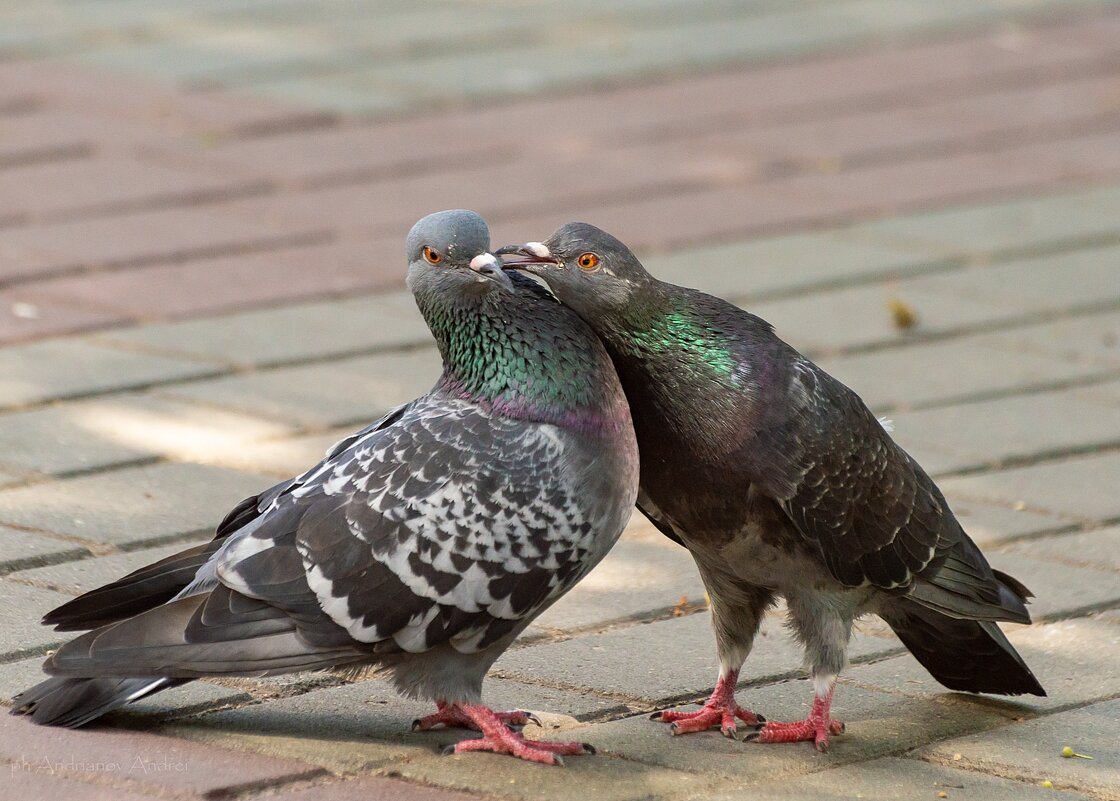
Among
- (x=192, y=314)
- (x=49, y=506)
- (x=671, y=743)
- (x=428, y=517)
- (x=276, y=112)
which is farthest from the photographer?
(x=276, y=112)

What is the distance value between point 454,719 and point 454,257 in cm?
94

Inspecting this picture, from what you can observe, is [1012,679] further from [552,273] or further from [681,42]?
[681,42]

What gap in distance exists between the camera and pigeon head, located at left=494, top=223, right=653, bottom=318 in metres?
3.80

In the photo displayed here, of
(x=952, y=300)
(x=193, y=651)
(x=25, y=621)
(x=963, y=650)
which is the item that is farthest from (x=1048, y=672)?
(x=952, y=300)

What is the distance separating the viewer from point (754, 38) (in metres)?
11.1

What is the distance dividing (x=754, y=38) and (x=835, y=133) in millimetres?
1879

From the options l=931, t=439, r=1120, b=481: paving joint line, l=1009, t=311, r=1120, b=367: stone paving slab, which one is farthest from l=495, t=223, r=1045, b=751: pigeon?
l=1009, t=311, r=1120, b=367: stone paving slab

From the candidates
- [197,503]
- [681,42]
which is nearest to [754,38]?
[681,42]

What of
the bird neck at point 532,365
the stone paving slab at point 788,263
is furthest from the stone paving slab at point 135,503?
the stone paving slab at point 788,263

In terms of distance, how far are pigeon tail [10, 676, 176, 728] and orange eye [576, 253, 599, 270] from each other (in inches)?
44.2

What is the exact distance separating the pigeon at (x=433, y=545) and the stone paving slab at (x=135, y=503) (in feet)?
3.53

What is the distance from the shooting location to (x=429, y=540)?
12.0 ft

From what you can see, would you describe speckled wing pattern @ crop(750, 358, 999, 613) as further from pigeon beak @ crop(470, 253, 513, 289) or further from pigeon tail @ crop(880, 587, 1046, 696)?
pigeon beak @ crop(470, 253, 513, 289)

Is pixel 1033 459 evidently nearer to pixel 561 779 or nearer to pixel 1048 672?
pixel 1048 672
